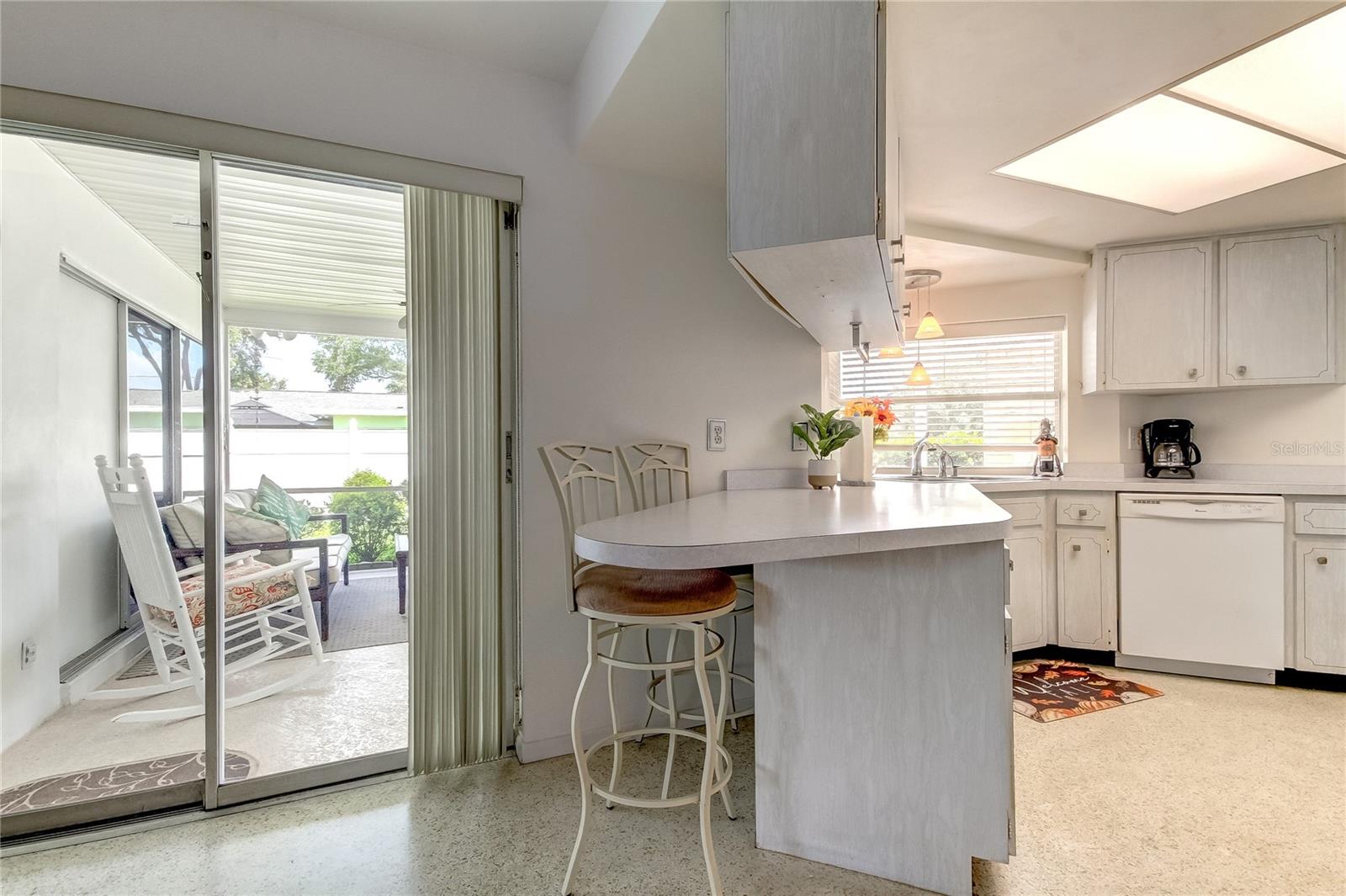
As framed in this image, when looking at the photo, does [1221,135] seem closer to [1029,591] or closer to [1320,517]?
[1320,517]

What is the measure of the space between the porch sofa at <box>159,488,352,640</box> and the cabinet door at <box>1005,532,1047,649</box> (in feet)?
10.6

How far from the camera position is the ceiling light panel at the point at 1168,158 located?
220 centimetres

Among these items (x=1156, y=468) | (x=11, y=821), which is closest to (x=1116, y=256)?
(x=1156, y=468)

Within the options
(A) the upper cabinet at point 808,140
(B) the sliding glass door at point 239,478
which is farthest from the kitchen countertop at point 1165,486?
(B) the sliding glass door at point 239,478

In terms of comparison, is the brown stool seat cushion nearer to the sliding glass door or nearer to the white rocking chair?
the sliding glass door

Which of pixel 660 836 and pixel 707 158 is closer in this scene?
pixel 660 836

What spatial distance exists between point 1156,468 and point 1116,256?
1227 mm

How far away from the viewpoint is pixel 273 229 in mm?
2102

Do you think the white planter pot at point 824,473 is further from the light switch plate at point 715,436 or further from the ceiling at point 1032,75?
the ceiling at point 1032,75

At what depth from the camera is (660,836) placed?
1.85 metres

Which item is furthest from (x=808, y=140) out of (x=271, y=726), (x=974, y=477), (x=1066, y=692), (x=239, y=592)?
(x=974, y=477)

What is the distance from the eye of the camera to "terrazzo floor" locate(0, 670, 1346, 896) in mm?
1641

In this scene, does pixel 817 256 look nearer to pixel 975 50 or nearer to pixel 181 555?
pixel 975 50

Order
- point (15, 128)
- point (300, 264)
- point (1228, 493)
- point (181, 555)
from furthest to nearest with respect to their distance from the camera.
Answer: point (1228, 493)
point (300, 264)
point (181, 555)
point (15, 128)
